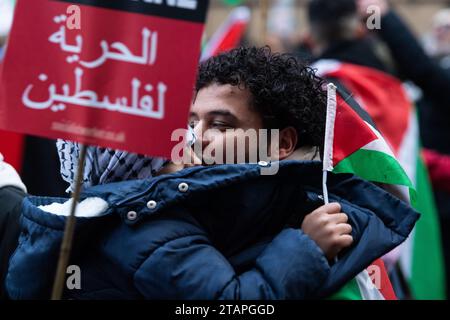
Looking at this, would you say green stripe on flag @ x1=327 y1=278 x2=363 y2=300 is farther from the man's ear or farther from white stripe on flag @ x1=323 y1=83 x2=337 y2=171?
the man's ear

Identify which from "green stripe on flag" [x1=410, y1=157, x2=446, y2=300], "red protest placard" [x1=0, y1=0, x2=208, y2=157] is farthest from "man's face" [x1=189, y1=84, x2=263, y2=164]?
"green stripe on flag" [x1=410, y1=157, x2=446, y2=300]

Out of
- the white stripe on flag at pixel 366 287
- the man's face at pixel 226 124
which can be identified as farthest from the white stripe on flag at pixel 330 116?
the white stripe on flag at pixel 366 287

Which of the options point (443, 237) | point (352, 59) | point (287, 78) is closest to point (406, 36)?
point (352, 59)

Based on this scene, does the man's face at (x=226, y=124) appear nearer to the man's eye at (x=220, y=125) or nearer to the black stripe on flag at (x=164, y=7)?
the man's eye at (x=220, y=125)

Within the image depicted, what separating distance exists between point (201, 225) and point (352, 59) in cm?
329

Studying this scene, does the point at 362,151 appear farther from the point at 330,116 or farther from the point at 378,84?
the point at 378,84

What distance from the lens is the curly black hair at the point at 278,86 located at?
8.94ft

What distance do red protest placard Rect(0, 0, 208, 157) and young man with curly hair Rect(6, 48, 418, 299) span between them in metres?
0.18

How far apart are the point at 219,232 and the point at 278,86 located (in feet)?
1.69

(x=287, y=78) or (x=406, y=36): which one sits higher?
(x=406, y=36)

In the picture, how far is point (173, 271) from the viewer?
225 centimetres

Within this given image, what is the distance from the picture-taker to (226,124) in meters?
2.69

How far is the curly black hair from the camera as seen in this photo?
2.72 meters
